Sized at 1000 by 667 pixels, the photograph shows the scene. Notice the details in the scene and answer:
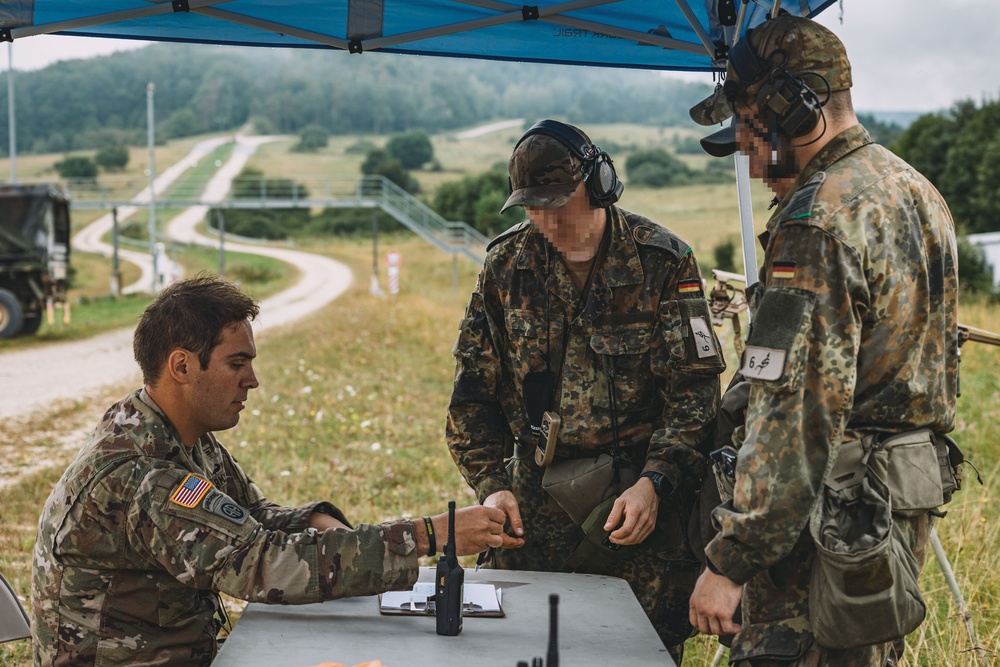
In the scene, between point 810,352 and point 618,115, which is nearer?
point 810,352

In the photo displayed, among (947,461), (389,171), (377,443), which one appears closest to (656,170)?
(389,171)

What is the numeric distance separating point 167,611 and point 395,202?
4053 centimetres

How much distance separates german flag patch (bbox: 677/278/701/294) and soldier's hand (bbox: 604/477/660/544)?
0.64m

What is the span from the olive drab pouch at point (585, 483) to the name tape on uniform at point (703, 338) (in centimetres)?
45

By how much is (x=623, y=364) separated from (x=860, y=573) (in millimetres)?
1290

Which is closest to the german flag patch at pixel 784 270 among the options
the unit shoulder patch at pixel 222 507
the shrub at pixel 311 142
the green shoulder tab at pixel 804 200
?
the green shoulder tab at pixel 804 200

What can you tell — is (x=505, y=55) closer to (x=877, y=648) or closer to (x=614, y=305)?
(x=614, y=305)

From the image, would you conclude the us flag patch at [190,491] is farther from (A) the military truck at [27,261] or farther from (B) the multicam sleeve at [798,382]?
(A) the military truck at [27,261]

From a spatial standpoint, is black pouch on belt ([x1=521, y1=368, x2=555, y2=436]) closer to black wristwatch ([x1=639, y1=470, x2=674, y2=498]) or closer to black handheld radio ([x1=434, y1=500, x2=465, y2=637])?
black wristwatch ([x1=639, y1=470, x2=674, y2=498])

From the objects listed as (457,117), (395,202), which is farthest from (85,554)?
(457,117)

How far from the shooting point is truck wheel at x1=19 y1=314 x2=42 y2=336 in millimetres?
18359

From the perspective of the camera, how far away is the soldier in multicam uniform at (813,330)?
2006 mm

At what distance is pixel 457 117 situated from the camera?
15150 centimetres

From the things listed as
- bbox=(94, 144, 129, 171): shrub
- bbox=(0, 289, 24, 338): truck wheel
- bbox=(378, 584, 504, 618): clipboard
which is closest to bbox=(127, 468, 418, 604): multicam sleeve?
bbox=(378, 584, 504, 618): clipboard
